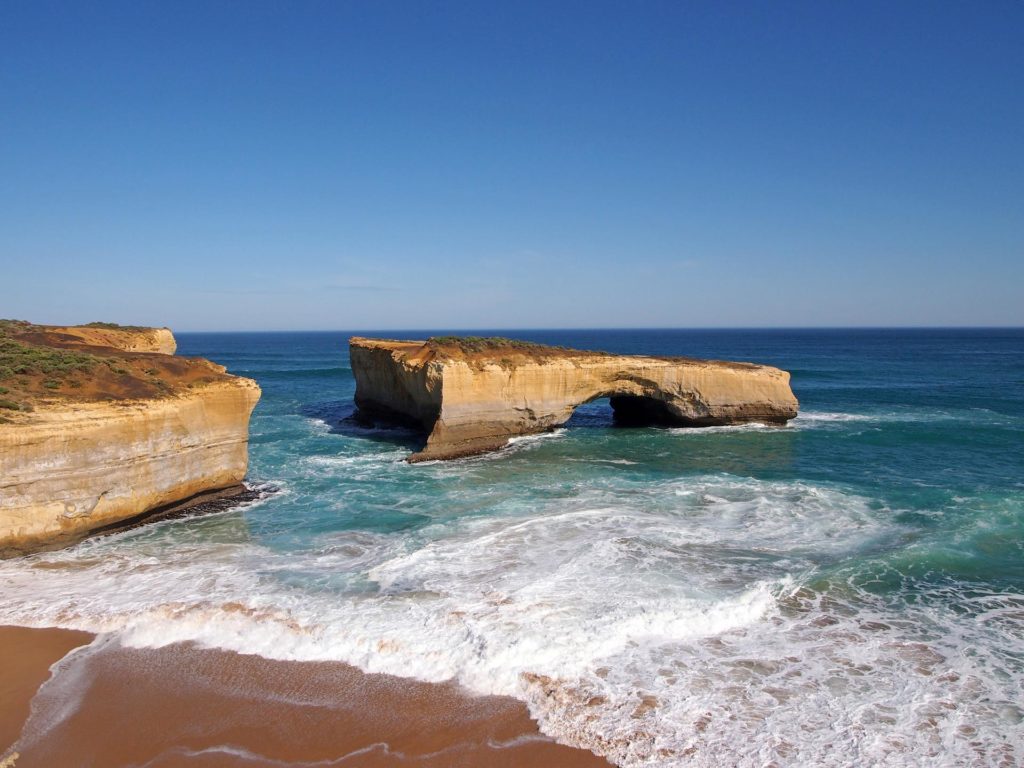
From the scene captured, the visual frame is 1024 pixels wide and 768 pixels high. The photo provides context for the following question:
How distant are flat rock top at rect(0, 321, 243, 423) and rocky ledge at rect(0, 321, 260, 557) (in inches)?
0.9

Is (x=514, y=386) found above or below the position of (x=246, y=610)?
above

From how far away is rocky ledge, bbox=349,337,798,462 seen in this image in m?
23.6

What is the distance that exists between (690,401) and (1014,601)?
55.8ft

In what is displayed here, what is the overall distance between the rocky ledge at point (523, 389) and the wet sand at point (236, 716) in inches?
529

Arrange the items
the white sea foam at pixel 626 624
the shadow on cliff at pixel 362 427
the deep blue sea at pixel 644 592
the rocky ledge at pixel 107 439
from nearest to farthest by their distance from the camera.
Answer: the white sea foam at pixel 626 624
the deep blue sea at pixel 644 592
the rocky ledge at pixel 107 439
the shadow on cliff at pixel 362 427

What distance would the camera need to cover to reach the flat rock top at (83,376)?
13.6 meters

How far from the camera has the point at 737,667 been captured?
9055 mm

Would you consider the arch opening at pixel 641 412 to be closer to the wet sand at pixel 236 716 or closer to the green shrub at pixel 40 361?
the green shrub at pixel 40 361

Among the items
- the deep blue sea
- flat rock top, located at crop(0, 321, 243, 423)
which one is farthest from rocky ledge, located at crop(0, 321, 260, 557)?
the deep blue sea

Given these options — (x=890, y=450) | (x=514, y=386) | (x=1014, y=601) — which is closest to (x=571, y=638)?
(x=1014, y=601)

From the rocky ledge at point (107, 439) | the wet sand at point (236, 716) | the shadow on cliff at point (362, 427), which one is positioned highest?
the rocky ledge at point (107, 439)

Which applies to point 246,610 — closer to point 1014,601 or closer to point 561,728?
point 561,728

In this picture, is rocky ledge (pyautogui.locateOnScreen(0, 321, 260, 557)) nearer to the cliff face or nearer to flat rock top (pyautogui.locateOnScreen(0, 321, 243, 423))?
flat rock top (pyautogui.locateOnScreen(0, 321, 243, 423))

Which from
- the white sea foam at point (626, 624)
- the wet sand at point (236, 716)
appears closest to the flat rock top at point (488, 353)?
the white sea foam at point (626, 624)
